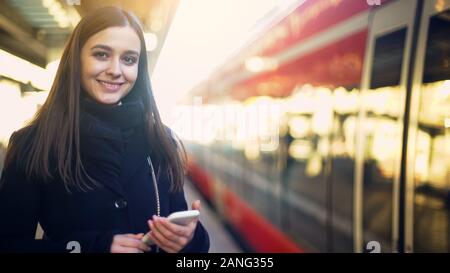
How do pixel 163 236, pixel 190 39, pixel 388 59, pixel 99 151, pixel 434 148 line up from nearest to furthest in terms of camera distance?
pixel 163 236 → pixel 99 151 → pixel 434 148 → pixel 388 59 → pixel 190 39

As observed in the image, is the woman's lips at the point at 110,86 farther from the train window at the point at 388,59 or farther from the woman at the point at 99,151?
the train window at the point at 388,59

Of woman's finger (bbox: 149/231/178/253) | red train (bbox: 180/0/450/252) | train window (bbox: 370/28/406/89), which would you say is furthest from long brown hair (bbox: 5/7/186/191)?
train window (bbox: 370/28/406/89)

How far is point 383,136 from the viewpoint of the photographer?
2.25m

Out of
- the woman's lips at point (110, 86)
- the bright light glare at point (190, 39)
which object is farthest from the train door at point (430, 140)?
the woman's lips at point (110, 86)

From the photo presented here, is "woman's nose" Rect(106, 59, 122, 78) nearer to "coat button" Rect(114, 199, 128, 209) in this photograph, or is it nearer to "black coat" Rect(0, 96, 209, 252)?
"black coat" Rect(0, 96, 209, 252)

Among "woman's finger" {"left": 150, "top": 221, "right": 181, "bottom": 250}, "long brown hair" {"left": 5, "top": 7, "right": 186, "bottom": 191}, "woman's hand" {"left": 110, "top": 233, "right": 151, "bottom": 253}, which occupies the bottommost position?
"woman's hand" {"left": 110, "top": 233, "right": 151, "bottom": 253}

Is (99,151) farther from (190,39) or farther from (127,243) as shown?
(190,39)

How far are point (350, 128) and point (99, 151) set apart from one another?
50.1 inches

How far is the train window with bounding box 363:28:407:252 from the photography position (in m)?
2.16

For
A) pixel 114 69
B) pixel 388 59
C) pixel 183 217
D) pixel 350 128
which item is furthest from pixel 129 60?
pixel 350 128

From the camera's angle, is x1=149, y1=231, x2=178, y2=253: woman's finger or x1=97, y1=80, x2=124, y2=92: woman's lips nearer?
x1=149, y1=231, x2=178, y2=253: woman's finger
